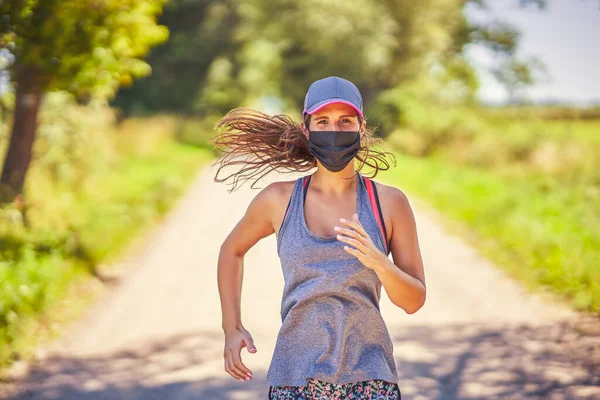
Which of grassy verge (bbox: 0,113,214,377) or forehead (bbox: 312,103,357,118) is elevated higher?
grassy verge (bbox: 0,113,214,377)

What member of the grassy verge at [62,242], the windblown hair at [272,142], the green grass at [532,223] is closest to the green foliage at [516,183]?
the green grass at [532,223]

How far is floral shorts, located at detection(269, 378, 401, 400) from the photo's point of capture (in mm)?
2637

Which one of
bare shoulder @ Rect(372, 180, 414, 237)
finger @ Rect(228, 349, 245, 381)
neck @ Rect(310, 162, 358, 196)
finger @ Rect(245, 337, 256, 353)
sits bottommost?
finger @ Rect(228, 349, 245, 381)

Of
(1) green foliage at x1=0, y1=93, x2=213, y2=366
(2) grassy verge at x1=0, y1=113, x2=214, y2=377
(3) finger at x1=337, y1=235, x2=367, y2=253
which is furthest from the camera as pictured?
(1) green foliage at x1=0, y1=93, x2=213, y2=366

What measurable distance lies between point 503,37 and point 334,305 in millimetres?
35065

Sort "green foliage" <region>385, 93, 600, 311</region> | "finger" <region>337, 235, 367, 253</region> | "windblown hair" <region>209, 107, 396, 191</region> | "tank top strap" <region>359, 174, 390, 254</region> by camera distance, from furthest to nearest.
→ "green foliage" <region>385, 93, 600, 311</region> → "windblown hair" <region>209, 107, 396, 191</region> → "tank top strap" <region>359, 174, 390, 254</region> → "finger" <region>337, 235, 367, 253</region>

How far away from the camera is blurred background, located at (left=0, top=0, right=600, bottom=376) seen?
7613 millimetres

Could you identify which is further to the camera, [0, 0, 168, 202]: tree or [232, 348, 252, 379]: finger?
[0, 0, 168, 202]: tree

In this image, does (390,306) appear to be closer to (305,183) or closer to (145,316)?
(145,316)

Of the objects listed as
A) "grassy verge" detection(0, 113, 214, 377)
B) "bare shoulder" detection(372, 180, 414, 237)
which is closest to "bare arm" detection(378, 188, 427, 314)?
"bare shoulder" detection(372, 180, 414, 237)

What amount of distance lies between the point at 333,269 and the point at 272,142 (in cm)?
80

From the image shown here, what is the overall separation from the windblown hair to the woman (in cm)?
16

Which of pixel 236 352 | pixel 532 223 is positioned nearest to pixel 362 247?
pixel 236 352

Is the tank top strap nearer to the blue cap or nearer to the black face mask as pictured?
the black face mask
